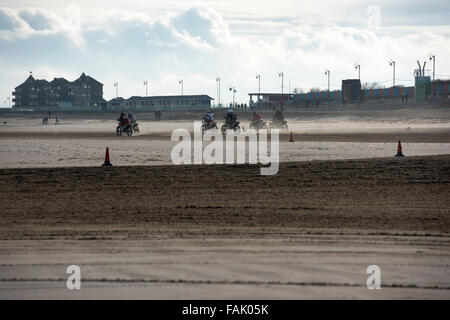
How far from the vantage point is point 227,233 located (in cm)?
1167

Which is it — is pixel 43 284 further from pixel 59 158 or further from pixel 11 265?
pixel 59 158

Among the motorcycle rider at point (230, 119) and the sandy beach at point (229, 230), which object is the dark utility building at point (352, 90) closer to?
the motorcycle rider at point (230, 119)

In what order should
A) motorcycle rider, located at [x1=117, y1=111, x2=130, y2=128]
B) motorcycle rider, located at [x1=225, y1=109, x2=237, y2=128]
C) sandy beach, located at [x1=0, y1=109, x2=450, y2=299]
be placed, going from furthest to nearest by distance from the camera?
1. motorcycle rider, located at [x1=225, y1=109, x2=237, y2=128]
2. motorcycle rider, located at [x1=117, y1=111, x2=130, y2=128]
3. sandy beach, located at [x1=0, y1=109, x2=450, y2=299]

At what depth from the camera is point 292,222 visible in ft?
42.1

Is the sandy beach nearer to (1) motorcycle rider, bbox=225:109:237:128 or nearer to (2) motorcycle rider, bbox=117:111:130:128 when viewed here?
(2) motorcycle rider, bbox=117:111:130:128

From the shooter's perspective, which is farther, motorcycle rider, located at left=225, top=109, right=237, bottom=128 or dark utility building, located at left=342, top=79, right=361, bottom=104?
dark utility building, located at left=342, top=79, right=361, bottom=104

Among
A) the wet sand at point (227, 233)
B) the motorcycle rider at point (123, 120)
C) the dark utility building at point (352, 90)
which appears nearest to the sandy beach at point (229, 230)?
the wet sand at point (227, 233)

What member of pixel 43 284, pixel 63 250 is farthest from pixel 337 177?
pixel 43 284

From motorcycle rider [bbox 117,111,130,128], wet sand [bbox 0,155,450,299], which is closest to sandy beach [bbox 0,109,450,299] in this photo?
wet sand [bbox 0,155,450,299]

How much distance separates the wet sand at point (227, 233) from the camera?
8359mm

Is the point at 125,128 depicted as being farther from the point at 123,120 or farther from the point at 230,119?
the point at 230,119

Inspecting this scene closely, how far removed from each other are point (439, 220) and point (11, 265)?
7466 millimetres

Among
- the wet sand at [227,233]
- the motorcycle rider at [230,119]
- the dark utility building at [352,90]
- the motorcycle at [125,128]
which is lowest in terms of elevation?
the wet sand at [227,233]

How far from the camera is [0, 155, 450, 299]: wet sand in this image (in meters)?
8.36
